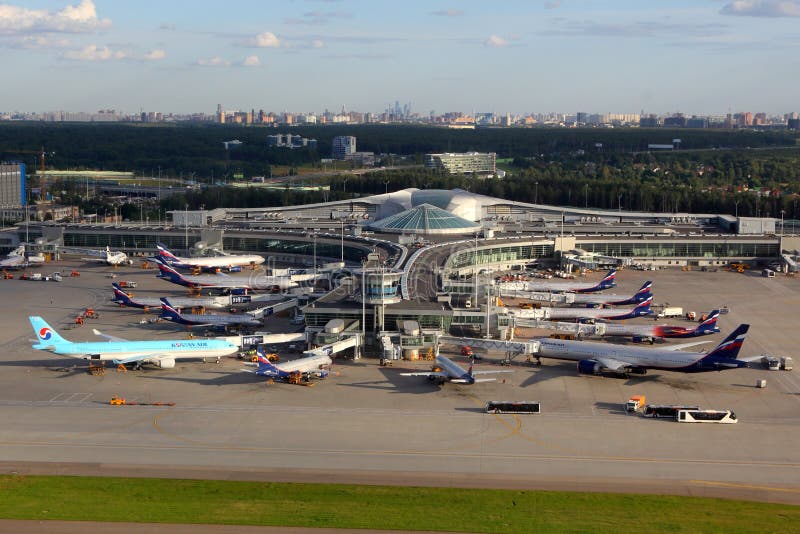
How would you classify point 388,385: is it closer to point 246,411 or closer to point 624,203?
point 246,411

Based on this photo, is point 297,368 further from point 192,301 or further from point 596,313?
point 596,313

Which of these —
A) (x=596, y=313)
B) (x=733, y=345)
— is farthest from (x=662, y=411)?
(x=596, y=313)

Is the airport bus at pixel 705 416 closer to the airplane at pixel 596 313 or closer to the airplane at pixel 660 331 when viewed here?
the airplane at pixel 660 331

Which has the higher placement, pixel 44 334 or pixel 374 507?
pixel 44 334

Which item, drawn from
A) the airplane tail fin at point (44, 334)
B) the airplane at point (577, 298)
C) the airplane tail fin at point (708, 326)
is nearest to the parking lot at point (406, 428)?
the airplane tail fin at point (44, 334)

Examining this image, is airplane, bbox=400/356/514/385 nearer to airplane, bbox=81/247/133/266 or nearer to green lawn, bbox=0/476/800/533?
green lawn, bbox=0/476/800/533
